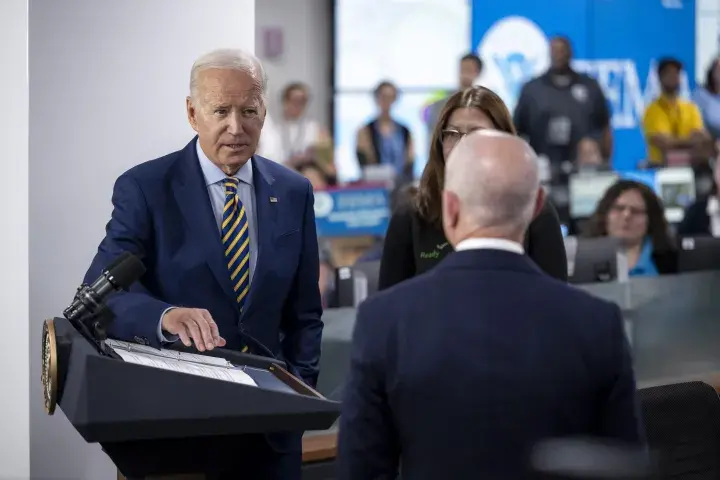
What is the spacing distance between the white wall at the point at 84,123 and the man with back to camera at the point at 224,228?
61 cm

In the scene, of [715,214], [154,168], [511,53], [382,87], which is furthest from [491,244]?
[511,53]

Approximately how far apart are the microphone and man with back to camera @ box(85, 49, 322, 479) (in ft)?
0.71

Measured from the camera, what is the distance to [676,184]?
905 cm

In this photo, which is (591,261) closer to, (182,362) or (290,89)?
(182,362)

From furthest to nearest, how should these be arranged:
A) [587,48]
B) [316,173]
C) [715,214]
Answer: [587,48] → [715,214] → [316,173]

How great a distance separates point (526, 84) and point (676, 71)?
6.13 feet

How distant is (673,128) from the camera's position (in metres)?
9.99

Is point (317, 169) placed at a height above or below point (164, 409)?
above

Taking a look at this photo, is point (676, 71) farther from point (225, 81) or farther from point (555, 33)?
point (225, 81)

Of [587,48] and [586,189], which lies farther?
[587,48]

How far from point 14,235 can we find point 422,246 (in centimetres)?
97

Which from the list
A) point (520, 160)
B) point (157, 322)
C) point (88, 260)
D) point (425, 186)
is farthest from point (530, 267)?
point (88, 260)

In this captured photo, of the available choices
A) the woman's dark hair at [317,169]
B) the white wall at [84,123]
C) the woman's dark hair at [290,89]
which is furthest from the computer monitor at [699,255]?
the woman's dark hair at [290,89]

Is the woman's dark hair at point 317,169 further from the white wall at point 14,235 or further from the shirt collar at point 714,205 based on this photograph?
the white wall at point 14,235
